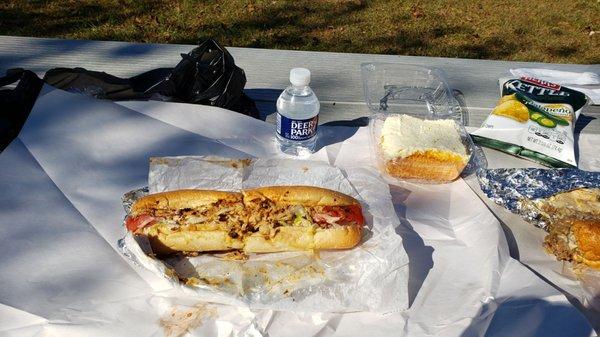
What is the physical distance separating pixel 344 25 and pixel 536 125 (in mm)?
3964

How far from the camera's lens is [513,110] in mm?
2535

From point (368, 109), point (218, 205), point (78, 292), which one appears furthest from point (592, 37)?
point (78, 292)

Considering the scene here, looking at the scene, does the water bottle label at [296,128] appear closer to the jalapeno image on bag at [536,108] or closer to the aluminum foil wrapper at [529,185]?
the aluminum foil wrapper at [529,185]

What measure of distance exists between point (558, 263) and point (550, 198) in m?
0.27

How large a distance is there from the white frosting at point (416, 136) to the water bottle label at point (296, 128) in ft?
1.00

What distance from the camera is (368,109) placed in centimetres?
270

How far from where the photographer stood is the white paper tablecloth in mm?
1694

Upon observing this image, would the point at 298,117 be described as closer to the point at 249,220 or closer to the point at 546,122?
the point at 249,220

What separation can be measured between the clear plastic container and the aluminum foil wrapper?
0.45ft

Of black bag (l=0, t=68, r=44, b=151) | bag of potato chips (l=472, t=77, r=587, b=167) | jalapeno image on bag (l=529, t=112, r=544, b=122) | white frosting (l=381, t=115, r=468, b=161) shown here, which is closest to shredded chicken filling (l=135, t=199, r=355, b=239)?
white frosting (l=381, t=115, r=468, b=161)

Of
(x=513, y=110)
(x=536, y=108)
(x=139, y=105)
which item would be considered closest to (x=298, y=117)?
(x=139, y=105)

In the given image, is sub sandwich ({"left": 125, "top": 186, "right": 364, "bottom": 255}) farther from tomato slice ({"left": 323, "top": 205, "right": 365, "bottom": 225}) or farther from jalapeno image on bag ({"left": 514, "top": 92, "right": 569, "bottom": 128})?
jalapeno image on bag ({"left": 514, "top": 92, "right": 569, "bottom": 128})

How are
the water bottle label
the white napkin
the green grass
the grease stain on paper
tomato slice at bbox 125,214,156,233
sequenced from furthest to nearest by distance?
the green grass, the white napkin, the water bottle label, tomato slice at bbox 125,214,156,233, the grease stain on paper

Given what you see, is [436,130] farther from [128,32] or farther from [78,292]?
[128,32]
